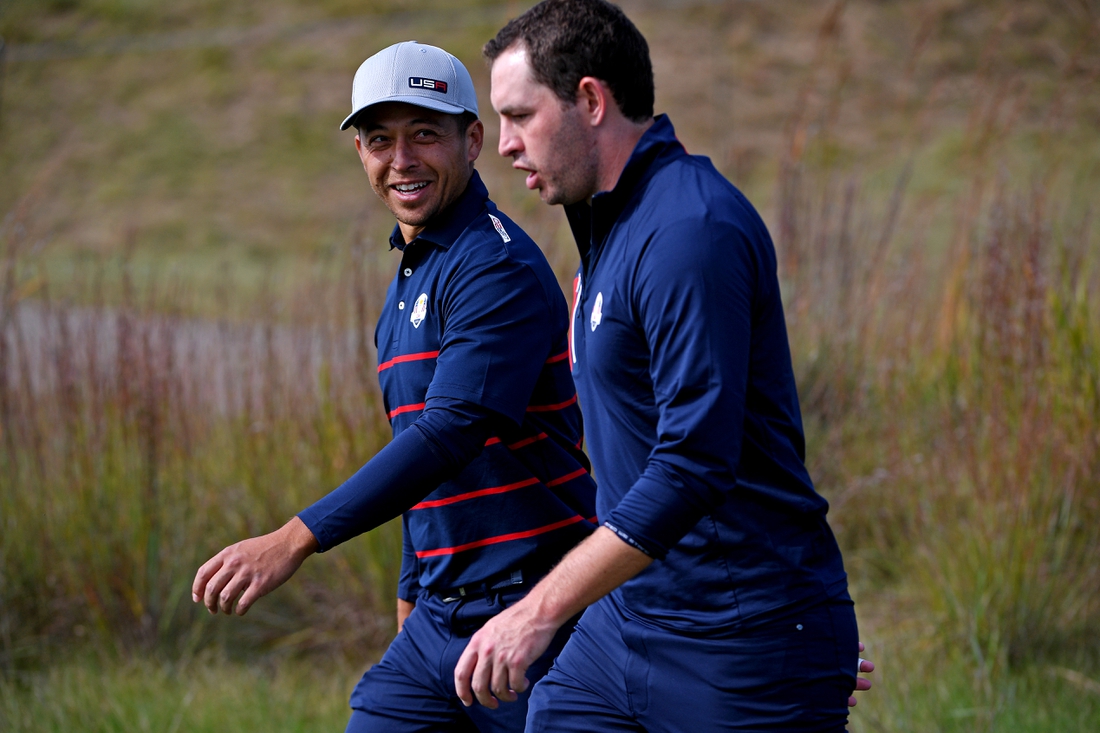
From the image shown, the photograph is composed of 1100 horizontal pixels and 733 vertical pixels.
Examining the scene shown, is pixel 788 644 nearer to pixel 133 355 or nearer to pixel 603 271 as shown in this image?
pixel 603 271

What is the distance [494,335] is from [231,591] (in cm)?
85

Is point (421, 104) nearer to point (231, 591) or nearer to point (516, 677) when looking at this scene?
point (231, 591)

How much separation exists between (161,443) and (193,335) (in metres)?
0.76

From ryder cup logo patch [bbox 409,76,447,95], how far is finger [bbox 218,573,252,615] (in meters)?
1.31

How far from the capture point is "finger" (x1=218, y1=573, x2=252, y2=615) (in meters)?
2.45

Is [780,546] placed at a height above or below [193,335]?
below

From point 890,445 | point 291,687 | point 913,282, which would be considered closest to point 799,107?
point 913,282

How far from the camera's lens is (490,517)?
9.62 ft

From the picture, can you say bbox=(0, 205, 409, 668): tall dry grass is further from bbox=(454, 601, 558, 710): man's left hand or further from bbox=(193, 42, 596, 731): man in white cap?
bbox=(454, 601, 558, 710): man's left hand

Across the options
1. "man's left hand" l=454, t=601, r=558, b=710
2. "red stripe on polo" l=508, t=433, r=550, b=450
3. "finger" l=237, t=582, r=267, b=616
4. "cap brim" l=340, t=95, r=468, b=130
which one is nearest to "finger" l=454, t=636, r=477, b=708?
"man's left hand" l=454, t=601, r=558, b=710

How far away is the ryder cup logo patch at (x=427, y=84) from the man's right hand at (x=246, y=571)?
1.20 m

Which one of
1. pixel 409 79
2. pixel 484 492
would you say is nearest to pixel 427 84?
pixel 409 79

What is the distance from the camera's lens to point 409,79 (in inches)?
117

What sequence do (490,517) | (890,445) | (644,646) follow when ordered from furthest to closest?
(890,445), (490,517), (644,646)
